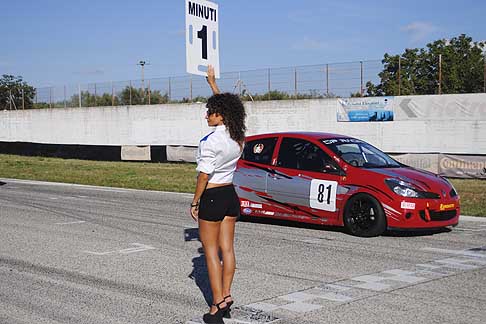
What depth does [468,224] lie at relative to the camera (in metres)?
11.2

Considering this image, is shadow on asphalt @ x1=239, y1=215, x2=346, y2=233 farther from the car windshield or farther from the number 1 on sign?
the number 1 on sign

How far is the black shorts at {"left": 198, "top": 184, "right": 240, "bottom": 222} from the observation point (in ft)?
17.6

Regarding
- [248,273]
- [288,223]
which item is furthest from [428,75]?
[248,273]

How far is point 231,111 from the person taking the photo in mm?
5535

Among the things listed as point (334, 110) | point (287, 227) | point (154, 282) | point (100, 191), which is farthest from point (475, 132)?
point (154, 282)

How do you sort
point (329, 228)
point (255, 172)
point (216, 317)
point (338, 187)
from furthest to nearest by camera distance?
point (255, 172), point (329, 228), point (338, 187), point (216, 317)

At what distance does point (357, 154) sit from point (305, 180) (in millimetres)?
925

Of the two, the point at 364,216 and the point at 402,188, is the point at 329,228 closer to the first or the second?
the point at 364,216

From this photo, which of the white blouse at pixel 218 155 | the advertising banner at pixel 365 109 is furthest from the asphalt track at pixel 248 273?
the advertising banner at pixel 365 109

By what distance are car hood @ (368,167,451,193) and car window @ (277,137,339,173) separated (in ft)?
2.40

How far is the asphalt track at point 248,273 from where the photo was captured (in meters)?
5.75

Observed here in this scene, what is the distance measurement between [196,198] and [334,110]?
24.6 metres

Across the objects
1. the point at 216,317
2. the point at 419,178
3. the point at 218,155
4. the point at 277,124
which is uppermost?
the point at 218,155

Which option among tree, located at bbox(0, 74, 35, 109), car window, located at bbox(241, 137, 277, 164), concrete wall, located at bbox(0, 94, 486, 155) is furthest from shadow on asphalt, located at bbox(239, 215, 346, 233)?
tree, located at bbox(0, 74, 35, 109)
